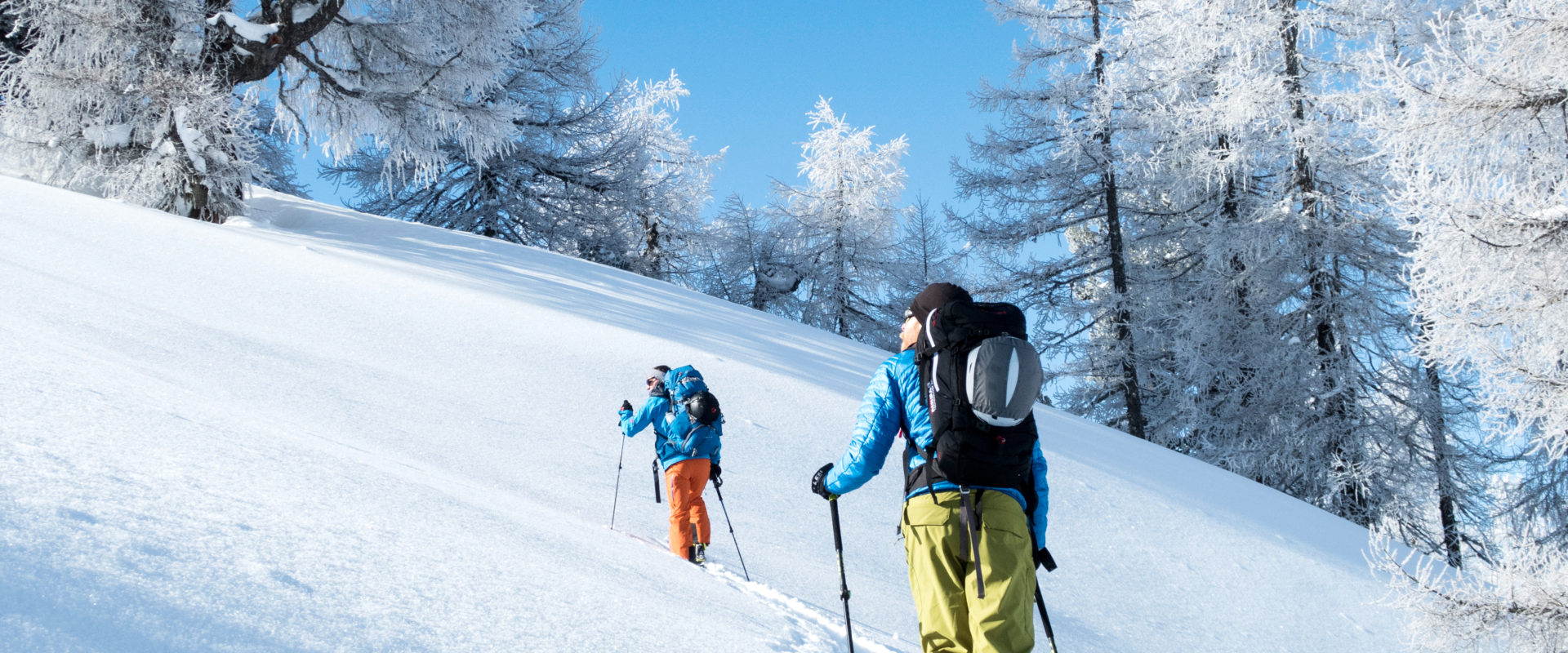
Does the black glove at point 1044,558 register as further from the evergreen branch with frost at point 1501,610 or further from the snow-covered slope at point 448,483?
the evergreen branch with frost at point 1501,610

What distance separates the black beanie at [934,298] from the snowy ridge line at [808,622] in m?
1.27

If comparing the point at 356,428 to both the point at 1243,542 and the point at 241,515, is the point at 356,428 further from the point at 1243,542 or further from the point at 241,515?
the point at 1243,542

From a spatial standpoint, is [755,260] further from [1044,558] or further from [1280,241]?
[1044,558]

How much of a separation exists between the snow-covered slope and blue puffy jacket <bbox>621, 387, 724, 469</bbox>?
420 millimetres

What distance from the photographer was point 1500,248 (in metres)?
5.09

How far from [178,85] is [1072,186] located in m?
13.9

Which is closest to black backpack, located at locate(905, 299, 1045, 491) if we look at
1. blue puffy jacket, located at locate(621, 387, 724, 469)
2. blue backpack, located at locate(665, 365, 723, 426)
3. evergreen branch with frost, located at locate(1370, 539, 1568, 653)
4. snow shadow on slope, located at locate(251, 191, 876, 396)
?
blue backpack, located at locate(665, 365, 723, 426)

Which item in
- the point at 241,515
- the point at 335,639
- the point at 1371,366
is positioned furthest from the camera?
the point at 1371,366

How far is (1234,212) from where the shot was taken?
14.1 m

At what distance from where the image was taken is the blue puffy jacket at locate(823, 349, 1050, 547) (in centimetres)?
275

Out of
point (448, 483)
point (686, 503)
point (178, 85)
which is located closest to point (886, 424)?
point (448, 483)

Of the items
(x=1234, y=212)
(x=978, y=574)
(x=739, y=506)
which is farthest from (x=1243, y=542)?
(x=1234, y=212)

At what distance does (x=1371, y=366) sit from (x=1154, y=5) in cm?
661

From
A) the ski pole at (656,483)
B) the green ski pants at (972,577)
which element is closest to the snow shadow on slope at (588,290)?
the ski pole at (656,483)
